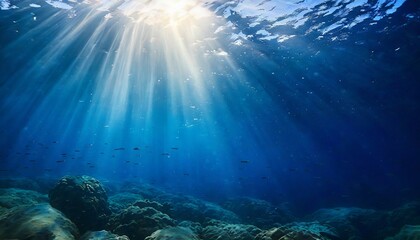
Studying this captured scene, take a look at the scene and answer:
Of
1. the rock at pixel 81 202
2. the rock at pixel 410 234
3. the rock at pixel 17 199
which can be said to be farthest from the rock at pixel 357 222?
the rock at pixel 17 199

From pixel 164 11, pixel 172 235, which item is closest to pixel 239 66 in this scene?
pixel 164 11

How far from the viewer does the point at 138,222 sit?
→ 8.28 meters

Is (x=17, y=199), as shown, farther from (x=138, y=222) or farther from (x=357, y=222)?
(x=357, y=222)

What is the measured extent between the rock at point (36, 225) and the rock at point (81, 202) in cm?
237

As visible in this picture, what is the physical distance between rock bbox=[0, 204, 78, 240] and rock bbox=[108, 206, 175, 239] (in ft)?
5.25

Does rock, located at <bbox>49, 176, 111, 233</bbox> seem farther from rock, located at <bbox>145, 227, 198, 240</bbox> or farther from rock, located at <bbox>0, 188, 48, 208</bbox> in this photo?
rock, located at <bbox>145, 227, 198, 240</bbox>

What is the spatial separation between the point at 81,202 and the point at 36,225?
3.65 m

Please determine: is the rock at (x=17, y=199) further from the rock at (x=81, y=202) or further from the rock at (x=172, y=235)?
the rock at (x=172, y=235)

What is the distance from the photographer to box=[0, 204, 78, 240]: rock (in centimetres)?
572

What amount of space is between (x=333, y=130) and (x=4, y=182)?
40211 millimetres

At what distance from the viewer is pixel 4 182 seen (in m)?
20.8

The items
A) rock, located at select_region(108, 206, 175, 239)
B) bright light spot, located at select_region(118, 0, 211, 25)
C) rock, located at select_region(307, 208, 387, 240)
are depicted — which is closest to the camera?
rock, located at select_region(108, 206, 175, 239)

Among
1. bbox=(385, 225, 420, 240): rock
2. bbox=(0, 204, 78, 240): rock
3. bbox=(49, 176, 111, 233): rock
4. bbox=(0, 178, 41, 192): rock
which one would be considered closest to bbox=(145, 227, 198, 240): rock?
bbox=(0, 204, 78, 240): rock

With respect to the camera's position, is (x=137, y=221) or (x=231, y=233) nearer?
(x=231, y=233)
